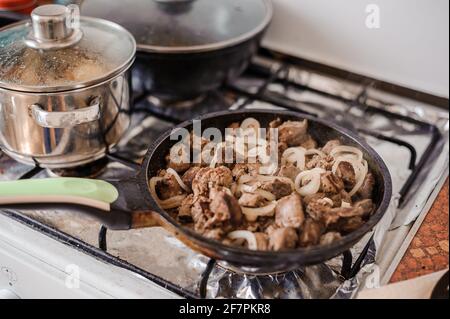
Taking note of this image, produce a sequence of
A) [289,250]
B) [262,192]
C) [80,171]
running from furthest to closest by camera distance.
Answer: [80,171]
[262,192]
[289,250]

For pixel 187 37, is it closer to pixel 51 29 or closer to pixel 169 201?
pixel 51 29

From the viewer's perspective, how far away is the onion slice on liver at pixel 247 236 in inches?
31.7

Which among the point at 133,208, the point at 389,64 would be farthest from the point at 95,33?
the point at 389,64

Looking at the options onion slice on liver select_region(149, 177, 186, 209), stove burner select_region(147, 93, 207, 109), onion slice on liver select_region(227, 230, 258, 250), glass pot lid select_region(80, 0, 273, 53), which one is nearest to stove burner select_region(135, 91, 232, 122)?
stove burner select_region(147, 93, 207, 109)

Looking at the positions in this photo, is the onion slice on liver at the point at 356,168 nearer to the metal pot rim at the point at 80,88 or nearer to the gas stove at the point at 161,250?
the gas stove at the point at 161,250

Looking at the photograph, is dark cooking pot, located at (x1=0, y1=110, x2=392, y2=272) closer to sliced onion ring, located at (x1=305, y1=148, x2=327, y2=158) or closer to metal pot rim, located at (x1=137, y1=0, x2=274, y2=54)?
sliced onion ring, located at (x1=305, y1=148, x2=327, y2=158)

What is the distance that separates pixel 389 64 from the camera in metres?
1.37

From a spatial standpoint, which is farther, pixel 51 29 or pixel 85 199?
pixel 51 29

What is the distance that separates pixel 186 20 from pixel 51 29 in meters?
0.33

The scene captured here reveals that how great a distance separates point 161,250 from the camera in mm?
960

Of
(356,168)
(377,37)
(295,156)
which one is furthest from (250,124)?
(377,37)

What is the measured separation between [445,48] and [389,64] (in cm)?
13

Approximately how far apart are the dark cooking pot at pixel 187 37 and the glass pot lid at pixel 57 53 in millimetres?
98

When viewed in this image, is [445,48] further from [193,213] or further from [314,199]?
[193,213]
